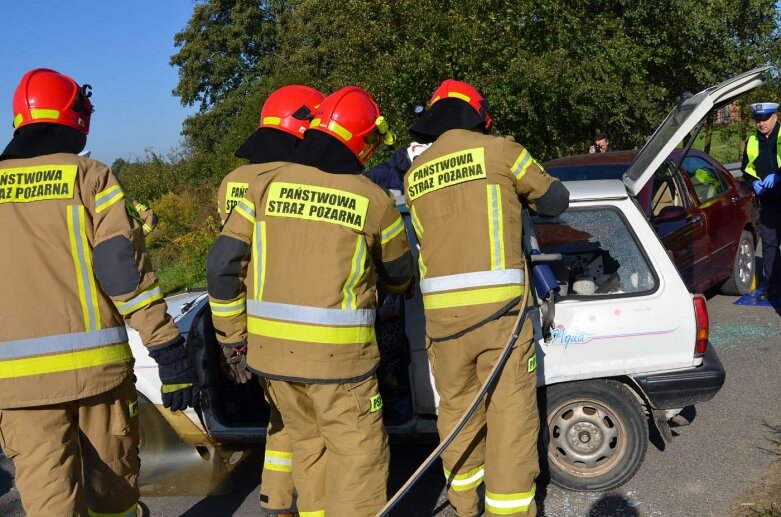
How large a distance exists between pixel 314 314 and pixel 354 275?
233 mm

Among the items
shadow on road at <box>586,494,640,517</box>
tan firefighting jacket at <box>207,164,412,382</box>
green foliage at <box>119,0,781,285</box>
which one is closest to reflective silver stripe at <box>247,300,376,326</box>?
tan firefighting jacket at <box>207,164,412,382</box>

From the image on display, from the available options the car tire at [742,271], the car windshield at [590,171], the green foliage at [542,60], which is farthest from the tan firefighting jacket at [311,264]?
the green foliage at [542,60]

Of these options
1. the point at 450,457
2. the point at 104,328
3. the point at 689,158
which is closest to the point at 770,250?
the point at 689,158

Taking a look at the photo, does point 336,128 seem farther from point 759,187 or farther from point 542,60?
point 542,60

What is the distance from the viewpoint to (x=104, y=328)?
3.09 m

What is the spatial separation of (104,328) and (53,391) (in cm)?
32

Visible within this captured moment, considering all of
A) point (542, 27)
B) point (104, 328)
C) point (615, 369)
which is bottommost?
point (615, 369)

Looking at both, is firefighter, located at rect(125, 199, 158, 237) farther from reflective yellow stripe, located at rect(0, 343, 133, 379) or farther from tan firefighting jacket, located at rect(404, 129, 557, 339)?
tan firefighting jacket, located at rect(404, 129, 557, 339)

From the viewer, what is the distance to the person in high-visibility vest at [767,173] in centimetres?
659

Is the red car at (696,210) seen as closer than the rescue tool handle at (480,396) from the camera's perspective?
No

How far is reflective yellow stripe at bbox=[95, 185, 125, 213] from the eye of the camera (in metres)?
3.03

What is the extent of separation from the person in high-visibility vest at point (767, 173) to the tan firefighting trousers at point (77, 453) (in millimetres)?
5835

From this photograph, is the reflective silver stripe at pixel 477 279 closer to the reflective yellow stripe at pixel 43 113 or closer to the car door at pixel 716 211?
the reflective yellow stripe at pixel 43 113

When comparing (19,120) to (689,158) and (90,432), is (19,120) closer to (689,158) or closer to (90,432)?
(90,432)
